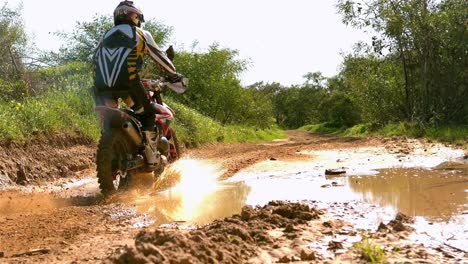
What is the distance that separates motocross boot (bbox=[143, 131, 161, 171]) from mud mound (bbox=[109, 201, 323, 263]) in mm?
2742

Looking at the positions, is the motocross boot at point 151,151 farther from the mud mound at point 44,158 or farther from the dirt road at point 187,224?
the mud mound at point 44,158

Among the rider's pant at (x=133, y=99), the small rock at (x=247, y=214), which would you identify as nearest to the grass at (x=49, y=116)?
the rider's pant at (x=133, y=99)

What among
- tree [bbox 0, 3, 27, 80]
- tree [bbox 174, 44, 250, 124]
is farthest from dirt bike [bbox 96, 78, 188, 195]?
tree [bbox 174, 44, 250, 124]

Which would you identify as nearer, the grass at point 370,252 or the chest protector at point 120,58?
the grass at point 370,252

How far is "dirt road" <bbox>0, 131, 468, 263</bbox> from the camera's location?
2609 mm

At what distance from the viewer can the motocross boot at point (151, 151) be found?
5.98m

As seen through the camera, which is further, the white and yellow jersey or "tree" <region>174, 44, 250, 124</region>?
"tree" <region>174, 44, 250, 124</region>

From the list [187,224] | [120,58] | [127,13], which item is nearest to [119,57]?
[120,58]

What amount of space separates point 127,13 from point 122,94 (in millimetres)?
1016

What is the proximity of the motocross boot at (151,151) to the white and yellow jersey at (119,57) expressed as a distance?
2.56 ft

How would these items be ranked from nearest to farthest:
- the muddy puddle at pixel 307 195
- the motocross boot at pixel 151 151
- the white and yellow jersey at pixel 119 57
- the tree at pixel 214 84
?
the muddy puddle at pixel 307 195, the white and yellow jersey at pixel 119 57, the motocross boot at pixel 151 151, the tree at pixel 214 84

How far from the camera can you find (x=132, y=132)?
221 inches

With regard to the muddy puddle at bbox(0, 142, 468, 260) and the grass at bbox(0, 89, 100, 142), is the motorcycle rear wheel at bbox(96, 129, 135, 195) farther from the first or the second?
the grass at bbox(0, 89, 100, 142)

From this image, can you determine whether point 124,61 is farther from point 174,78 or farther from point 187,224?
point 187,224
